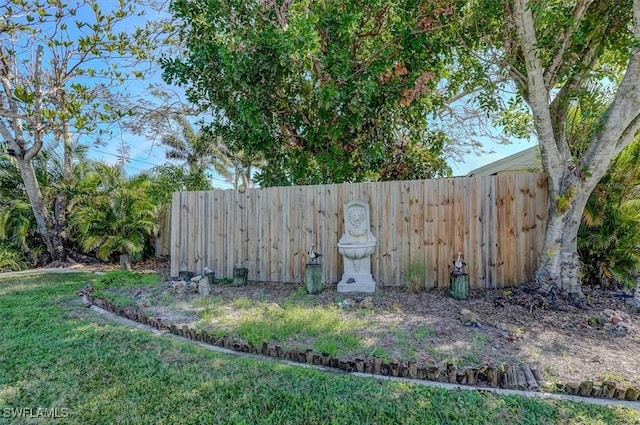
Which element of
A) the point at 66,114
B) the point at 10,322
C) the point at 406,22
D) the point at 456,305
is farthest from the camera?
the point at 406,22

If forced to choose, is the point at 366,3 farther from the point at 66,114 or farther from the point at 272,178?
the point at 66,114

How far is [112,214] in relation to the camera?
8031mm

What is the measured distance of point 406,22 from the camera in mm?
5336

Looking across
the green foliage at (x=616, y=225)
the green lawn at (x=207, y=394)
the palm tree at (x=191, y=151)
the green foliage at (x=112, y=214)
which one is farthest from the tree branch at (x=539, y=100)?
the palm tree at (x=191, y=151)

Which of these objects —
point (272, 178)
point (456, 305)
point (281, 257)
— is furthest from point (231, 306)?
point (272, 178)

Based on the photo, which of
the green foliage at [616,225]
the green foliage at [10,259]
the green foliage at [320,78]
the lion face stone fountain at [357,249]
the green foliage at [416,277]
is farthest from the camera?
the green foliage at [10,259]

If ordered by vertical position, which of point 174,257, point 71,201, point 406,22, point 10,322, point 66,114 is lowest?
point 10,322

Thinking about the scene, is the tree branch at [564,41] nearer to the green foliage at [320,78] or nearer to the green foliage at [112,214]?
the green foliage at [320,78]

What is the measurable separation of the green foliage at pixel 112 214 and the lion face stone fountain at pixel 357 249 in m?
5.33

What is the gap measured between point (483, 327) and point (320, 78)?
14.8 feet

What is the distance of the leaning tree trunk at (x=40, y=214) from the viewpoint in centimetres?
746

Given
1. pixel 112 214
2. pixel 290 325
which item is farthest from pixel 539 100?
pixel 112 214

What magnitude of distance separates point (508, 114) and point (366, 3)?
3.84 meters

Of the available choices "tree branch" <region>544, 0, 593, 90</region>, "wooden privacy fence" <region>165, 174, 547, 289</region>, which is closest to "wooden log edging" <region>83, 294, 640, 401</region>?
"wooden privacy fence" <region>165, 174, 547, 289</region>
